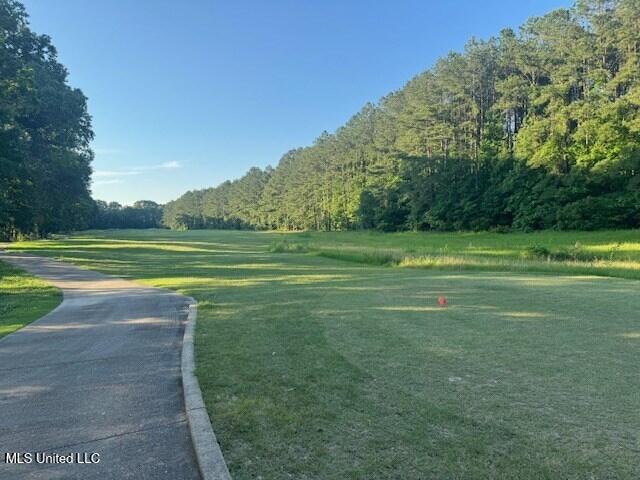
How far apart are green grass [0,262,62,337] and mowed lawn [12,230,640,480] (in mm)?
3838

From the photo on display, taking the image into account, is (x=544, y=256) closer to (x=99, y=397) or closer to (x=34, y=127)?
(x=99, y=397)

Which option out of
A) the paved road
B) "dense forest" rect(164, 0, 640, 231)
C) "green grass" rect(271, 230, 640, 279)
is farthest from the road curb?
"dense forest" rect(164, 0, 640, 231)

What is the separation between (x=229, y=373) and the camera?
15.8 feet

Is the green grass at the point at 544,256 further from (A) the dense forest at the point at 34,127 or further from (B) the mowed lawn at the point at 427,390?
(A) the dense forest at the point at 34,127

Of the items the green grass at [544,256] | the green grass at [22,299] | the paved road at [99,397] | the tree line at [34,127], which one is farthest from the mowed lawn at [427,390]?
the tree line at [34,127]

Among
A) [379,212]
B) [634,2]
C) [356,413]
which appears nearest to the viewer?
[356,413]

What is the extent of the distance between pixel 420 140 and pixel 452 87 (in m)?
8.35

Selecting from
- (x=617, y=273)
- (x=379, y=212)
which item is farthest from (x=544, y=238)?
(x=379, y=212)

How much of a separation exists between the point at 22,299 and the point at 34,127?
1936cm

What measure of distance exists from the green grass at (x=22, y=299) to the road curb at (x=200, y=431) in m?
4.64

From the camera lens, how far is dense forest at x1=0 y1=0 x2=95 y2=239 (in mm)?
20531

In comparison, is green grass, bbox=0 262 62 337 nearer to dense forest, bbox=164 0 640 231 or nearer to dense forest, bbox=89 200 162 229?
dense forest, bbox=164 0 640 231

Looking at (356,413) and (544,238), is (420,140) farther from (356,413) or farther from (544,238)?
(356,413)

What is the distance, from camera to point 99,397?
4293 millimetres
